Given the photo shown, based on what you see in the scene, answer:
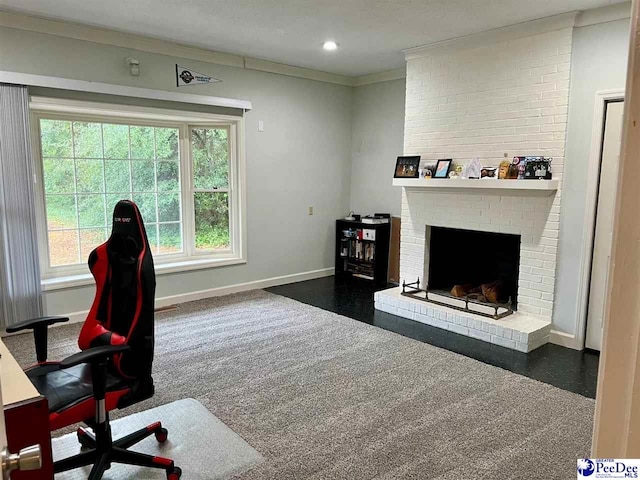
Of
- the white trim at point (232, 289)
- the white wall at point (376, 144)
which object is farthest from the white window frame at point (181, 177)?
the white wall at point (376, 144)

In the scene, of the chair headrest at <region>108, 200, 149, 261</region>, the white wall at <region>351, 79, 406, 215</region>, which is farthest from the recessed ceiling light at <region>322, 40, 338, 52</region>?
the chair headrest at <region>108, 200, 149, 261</region>

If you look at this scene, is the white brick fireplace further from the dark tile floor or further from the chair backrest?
the chair backrest

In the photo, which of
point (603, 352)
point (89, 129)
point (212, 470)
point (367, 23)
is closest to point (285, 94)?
point (367, 23)

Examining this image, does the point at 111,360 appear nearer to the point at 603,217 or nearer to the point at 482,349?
the point at 482,349

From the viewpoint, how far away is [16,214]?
380 cm

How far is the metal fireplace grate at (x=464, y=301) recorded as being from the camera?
408cm

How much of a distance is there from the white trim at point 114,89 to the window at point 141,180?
0.15m

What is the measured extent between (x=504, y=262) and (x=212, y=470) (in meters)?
3.39

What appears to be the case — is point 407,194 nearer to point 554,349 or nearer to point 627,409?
point 554,349

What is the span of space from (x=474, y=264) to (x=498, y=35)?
2.16 meters

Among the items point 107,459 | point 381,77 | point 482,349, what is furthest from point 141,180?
point 482,349

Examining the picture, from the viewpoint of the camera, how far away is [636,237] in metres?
0.50

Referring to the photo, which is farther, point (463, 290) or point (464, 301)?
point (463, 290)

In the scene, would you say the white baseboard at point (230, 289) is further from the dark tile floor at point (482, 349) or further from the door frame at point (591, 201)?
the door frame at point (591, 201)
